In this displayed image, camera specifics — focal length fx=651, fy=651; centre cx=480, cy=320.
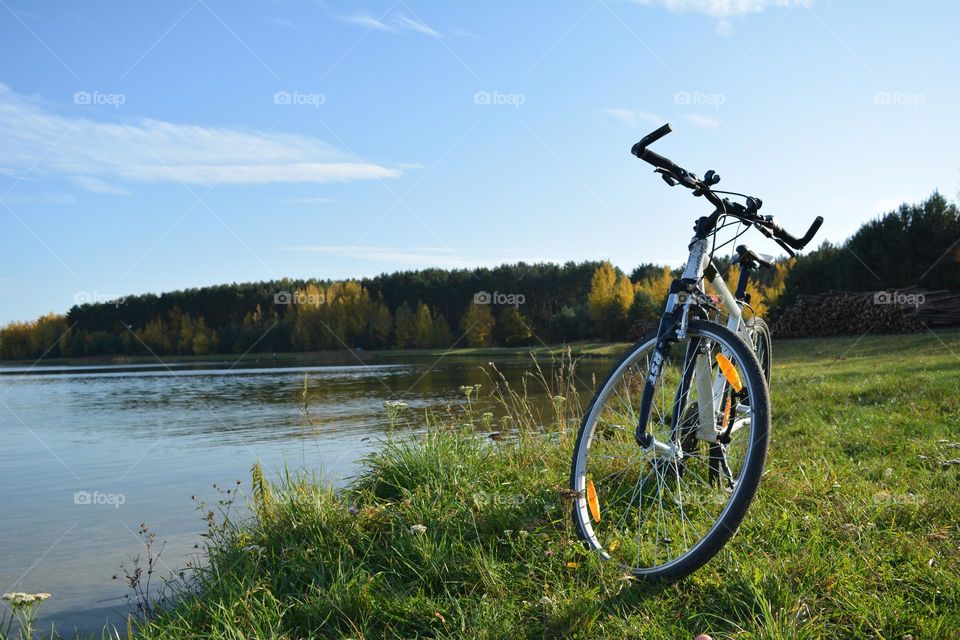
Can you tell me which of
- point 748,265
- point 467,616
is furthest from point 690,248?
point 467,616

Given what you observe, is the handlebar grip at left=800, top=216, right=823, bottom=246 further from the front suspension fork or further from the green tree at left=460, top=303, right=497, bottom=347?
the green tree at left=460, top=303, right=497, bottom=347

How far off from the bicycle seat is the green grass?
1.28 m

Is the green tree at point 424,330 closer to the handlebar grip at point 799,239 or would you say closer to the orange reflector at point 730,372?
the handlebar grip at point 799,239

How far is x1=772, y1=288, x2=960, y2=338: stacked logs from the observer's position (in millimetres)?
19766

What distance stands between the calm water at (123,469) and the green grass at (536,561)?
3.00 feet

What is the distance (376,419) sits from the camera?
13359mm

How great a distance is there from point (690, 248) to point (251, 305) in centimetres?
9245

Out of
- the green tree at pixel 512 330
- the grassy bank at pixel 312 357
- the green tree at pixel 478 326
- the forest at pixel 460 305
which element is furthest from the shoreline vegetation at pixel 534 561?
the green tree at pixel 478 326

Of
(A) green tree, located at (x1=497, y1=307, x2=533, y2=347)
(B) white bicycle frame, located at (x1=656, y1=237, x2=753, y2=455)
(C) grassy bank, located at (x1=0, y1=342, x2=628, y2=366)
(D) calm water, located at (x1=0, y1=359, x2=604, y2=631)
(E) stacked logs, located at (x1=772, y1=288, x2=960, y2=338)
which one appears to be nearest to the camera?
(B) white bicycle frame, located at (x1=656, y1=237, x2=753, y2=455)

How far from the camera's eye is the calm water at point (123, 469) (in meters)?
5.17

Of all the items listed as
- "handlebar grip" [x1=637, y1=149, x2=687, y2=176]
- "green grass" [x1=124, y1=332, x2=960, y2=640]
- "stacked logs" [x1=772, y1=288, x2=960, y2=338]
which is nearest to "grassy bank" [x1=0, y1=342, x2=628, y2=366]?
"stacked logs" [x1=772, y1=288, x2=960, y2=338]

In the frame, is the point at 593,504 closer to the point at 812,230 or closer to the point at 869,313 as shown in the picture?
the point at 812,230

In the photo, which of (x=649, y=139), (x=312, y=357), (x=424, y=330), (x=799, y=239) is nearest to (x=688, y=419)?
(x=799, y=239)

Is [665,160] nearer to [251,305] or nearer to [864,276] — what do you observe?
[864,276]
